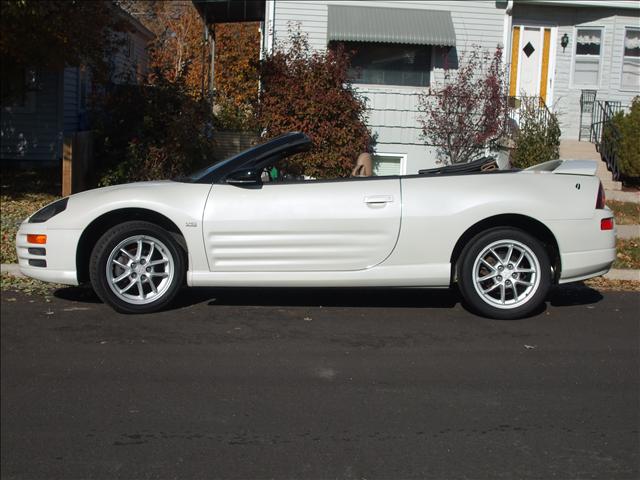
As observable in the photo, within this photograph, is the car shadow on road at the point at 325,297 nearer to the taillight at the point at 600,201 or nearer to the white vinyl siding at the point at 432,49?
the taillight at the point at 600,201

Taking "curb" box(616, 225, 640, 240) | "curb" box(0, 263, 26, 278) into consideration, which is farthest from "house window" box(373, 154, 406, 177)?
"curb" box(0, 263, 26, 278)

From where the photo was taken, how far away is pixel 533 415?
4.85 m

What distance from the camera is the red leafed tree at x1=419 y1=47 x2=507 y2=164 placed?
51.3ft

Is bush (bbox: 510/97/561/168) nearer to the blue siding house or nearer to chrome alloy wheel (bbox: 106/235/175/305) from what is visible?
the blue siding house

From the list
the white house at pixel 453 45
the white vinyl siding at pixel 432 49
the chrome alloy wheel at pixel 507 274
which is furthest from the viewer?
the white vinyl siding at pixel 432 49

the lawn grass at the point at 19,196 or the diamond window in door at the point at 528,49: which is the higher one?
the diamond window in door at the point at 528,49

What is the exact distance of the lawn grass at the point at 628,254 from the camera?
9.53m

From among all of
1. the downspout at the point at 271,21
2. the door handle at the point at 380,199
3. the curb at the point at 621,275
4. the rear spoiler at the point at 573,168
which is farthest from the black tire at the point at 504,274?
the downspout at the point at 271,21

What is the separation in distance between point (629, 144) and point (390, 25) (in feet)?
16.1

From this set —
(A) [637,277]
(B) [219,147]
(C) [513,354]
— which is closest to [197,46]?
(B) [219,147]

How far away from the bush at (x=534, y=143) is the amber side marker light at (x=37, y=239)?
998 centimetres

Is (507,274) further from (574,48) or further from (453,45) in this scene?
(574,48)

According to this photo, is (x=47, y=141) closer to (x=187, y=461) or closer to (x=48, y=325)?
(x=48, y=325)

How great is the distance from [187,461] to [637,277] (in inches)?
249
